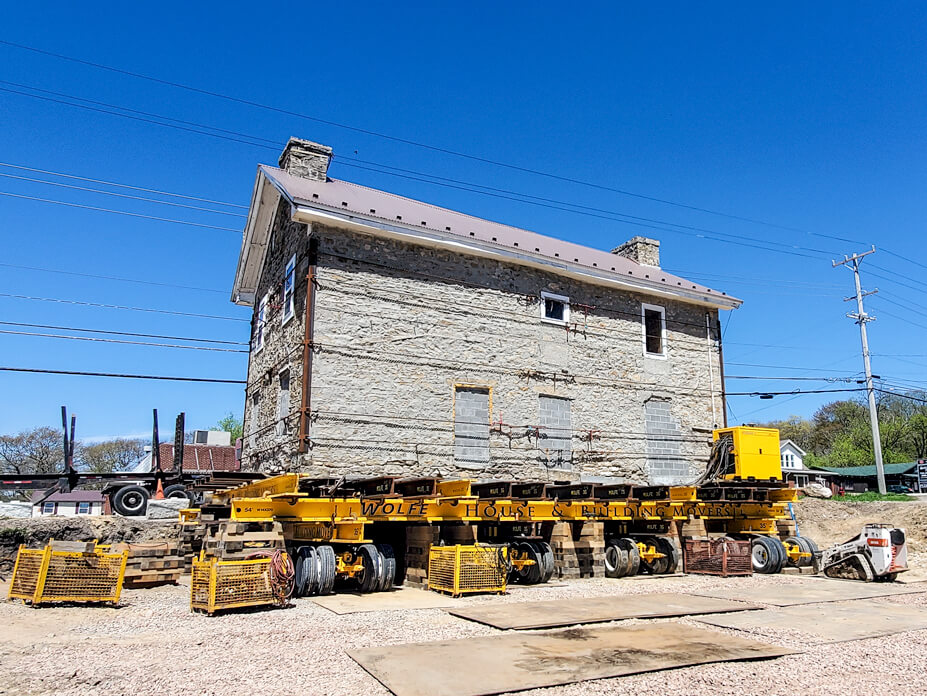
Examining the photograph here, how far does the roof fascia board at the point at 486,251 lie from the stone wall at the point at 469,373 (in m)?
0.28

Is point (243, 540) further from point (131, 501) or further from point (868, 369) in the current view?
point (868, 369)

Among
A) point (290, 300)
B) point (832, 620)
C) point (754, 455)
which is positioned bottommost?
point (832, 620)

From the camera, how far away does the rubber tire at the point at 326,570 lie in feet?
36.1

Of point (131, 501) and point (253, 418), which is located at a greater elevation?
point (253, 418)

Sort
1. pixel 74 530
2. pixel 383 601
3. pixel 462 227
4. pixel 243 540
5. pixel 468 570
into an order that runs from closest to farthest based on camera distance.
Result: pixel 243 540 → pixel 383 601 → pixel 468 570 → pixel 74 530 → pixel 462 227

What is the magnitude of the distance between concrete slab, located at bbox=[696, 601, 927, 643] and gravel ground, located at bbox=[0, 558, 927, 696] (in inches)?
10.8

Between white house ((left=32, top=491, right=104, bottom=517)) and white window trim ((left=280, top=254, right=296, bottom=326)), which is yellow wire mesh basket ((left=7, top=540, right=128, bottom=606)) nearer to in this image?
white window trim ((left=280, top=254, right=296, bottom=326))

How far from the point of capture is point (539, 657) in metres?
6.78

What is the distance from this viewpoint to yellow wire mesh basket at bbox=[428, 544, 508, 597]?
11344 mm

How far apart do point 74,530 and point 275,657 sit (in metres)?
12.6

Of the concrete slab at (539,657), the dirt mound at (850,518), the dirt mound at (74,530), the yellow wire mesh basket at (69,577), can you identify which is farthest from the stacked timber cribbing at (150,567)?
the dirt mound at (850,518)

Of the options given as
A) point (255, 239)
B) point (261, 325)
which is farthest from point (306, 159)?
point (261, 325)

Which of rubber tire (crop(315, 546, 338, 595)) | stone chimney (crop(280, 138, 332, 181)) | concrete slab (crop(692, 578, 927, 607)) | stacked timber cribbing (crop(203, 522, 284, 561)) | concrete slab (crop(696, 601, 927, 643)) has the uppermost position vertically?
stone chimney (crop(280, 138, 332, 181))

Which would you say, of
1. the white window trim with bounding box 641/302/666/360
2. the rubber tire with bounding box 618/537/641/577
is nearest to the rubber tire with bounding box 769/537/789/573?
the rubber tire with bounding box 618/537/641/577
